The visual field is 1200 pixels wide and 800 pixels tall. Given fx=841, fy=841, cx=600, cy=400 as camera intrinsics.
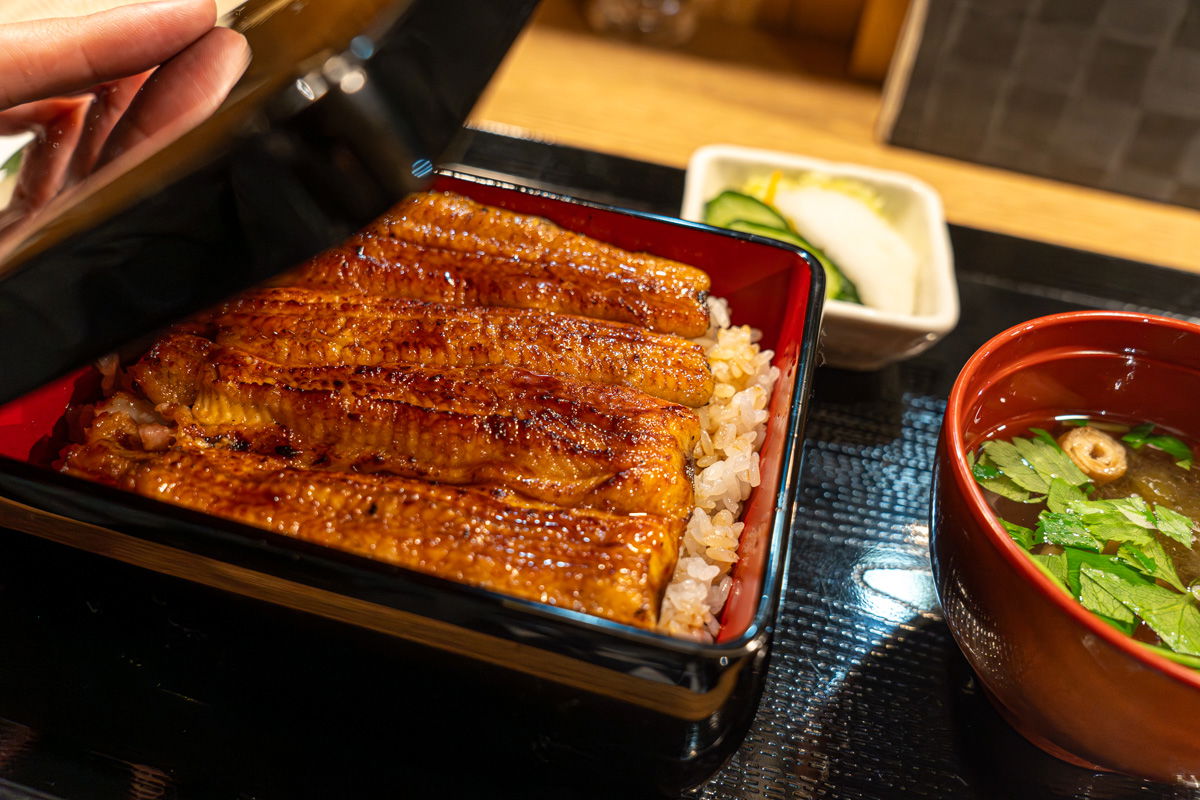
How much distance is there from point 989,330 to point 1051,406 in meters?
0.60

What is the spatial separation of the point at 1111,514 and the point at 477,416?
93 cm

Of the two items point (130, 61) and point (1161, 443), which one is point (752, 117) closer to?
point (1161, 443)

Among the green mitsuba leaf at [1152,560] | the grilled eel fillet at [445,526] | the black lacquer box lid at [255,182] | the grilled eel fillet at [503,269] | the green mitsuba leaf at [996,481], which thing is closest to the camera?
the black lacquer box lid at [255,182]

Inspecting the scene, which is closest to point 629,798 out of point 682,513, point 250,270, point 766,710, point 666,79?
point 766,710

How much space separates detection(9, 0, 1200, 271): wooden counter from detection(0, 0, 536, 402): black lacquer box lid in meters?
1.46

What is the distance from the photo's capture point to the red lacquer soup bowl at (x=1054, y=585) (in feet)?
3.13

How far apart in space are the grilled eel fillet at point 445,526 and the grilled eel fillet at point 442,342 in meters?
0.24

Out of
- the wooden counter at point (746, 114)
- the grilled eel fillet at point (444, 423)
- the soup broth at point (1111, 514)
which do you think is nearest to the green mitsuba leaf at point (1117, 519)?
the soup broth at point (1111, 514)

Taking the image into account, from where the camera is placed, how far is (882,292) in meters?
1.80

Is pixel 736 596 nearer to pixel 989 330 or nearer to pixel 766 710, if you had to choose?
pixel 766 710

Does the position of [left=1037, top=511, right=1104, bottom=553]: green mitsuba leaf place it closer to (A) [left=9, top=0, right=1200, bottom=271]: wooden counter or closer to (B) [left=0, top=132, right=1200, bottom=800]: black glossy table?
(B) [left=0, top=132, right=1200, bottom=800]: black glossy table

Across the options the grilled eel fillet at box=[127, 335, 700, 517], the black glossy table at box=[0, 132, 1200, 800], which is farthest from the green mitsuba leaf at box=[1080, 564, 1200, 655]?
the grilled eel fillet at box=[127, 335, 700, 517]

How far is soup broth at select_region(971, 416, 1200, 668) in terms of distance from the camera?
1092 millimetres

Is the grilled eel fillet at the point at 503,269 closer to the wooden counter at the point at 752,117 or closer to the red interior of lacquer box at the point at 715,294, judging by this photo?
the red interior of lacquer box at the point at 715,294
